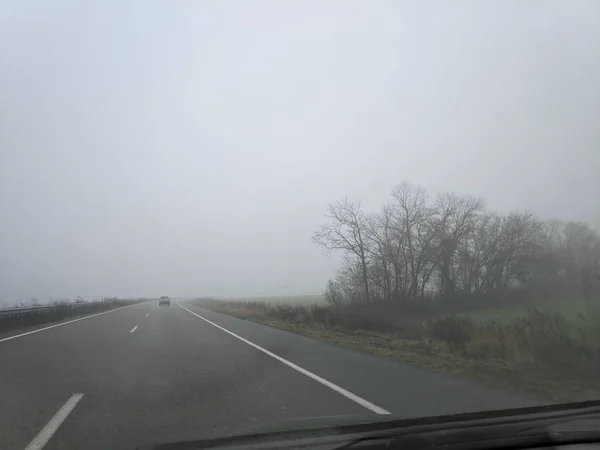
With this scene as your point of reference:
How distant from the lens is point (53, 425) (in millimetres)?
5363

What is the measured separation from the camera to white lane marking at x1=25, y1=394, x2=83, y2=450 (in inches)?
185

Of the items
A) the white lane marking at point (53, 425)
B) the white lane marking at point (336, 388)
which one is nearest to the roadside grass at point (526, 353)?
the white lane marking at point (336, 388)

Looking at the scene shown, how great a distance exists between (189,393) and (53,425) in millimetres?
2124

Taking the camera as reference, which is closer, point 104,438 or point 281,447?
point 281,447

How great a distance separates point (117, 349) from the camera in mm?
12320

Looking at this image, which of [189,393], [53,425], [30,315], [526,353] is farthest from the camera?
[30,315]

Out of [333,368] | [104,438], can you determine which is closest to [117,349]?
[333,368]

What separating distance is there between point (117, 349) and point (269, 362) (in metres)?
4.88

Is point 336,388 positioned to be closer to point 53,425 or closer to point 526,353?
point 53,425

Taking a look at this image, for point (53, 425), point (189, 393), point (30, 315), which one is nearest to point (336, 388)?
point (189, 393)

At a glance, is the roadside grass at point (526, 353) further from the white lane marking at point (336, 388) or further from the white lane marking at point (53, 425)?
the white lane marking at point (53, 425)

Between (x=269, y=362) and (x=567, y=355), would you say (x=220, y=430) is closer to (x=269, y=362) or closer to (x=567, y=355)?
(x=269, y=362)

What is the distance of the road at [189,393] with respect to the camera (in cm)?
520

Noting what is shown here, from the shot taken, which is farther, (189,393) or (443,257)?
(443,257)
